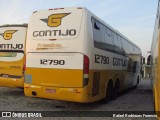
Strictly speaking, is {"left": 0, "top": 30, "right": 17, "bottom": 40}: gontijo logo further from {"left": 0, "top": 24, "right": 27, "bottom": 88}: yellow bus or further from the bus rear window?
the bus rear window

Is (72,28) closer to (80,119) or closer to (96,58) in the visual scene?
(96,58)

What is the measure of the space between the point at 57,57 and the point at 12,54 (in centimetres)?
357

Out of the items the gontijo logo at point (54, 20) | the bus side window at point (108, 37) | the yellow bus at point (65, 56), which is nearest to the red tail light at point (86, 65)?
the yellow bus at point (65, 56)

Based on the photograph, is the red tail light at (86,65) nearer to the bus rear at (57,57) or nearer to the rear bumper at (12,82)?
the bus rear at (57,57)

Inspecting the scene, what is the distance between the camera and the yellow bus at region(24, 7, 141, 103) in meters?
9.45

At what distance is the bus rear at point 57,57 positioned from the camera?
9.44m

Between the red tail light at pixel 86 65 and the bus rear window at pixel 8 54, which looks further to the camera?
the bus rear window at pixel 8 54

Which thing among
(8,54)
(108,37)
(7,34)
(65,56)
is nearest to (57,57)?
(65,56)

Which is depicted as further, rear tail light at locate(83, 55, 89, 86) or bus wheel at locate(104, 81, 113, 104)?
bus wheel at locate(104, 81, 113, 104)

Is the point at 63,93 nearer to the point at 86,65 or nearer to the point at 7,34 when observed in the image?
the point at 86,65

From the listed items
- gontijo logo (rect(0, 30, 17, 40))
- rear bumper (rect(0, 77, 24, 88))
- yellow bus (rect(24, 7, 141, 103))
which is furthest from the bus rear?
gontijo logo (rect(0, 30, 17, 40))

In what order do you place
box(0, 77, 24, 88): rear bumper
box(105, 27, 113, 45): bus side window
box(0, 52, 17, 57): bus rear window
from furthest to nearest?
1. box(0, 52, 17, 57): bus rear window
2. box(0, 77, 24, 88): rear bumper
3. box(105, 27, 113, 45): bus side window

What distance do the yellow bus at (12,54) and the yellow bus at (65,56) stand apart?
221 cm

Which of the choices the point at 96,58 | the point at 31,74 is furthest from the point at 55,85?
the point at 96,58
